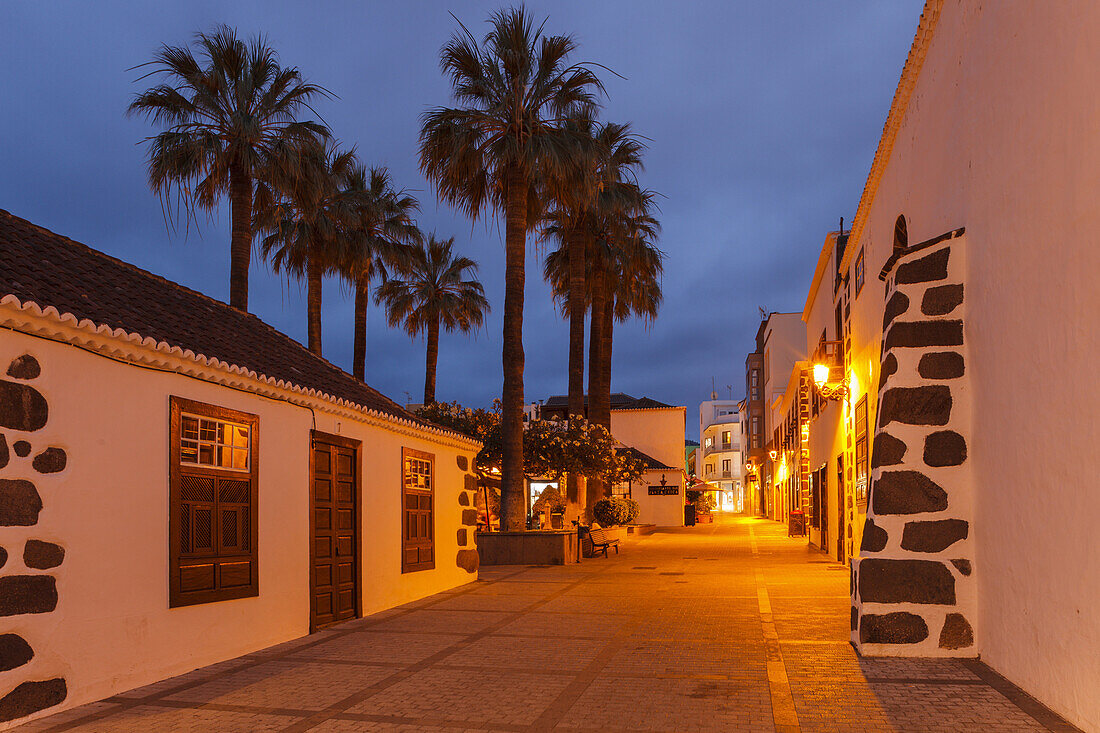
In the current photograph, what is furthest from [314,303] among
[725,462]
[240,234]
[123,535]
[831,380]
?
[725,462]

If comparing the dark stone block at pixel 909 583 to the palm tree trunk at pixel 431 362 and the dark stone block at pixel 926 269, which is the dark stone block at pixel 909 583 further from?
the palm tree trunk at pixel 431 362

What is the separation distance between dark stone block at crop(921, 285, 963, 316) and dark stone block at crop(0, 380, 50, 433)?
795cm

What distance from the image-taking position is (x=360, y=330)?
27.1 meters

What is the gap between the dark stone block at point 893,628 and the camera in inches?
328

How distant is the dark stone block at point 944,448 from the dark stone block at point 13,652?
7.96 m

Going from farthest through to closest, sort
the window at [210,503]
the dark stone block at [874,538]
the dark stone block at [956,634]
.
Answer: the dark stone block at [874,538] → the dark stone block at [956,634] → the window at [210,503]

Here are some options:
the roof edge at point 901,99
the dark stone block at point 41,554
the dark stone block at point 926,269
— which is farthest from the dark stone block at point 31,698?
the roof edge at point 901,99

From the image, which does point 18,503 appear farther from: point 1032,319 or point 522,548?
point 522,548

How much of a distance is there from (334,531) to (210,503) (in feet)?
8.46

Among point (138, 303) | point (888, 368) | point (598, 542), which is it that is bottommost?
point (598, 542)

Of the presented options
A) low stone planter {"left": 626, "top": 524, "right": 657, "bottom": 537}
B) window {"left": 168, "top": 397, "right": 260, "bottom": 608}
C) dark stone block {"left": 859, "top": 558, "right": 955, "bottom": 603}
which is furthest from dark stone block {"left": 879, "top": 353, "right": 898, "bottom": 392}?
low stone planter {"left": 626, "top": 524, "right": 657, "bottom": 537}

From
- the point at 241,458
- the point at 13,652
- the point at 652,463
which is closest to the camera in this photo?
the point at 13,652

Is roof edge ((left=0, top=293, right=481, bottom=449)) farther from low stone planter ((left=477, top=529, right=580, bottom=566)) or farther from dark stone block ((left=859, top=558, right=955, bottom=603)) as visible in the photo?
low stone planter ((left=477, top=529, right=580, bottom=566))

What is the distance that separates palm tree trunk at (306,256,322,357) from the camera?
2447cm
